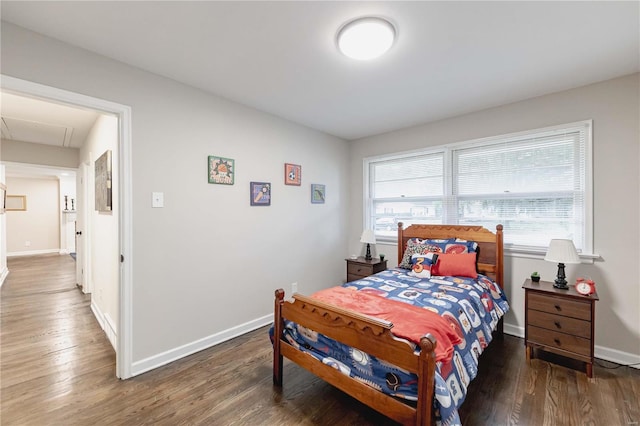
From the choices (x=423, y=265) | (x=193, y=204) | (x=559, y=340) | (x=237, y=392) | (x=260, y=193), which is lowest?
(x=237, y=392)

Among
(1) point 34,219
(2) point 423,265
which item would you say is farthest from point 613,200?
(1) point 34,219

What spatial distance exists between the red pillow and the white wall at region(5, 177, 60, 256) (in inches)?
415

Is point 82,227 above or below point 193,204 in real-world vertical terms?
below

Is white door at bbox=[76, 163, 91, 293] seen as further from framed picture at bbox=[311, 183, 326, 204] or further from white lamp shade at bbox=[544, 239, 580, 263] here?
white lamp shade at bbox=[544, 239, 580, 263]

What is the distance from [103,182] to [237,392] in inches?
98.4

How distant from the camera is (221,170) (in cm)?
272

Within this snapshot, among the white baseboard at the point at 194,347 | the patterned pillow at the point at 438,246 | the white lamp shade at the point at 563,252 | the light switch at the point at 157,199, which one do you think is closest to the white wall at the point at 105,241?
the light switch at the point at 157,199

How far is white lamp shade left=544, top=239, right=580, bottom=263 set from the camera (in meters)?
2.25

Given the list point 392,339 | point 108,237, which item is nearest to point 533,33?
point 392,339

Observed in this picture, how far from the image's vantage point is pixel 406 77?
7.57 ft

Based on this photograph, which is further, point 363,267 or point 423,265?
point 363,267

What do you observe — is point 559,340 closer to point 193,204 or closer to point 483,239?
point 483,239

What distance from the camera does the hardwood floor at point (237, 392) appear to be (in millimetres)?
1705

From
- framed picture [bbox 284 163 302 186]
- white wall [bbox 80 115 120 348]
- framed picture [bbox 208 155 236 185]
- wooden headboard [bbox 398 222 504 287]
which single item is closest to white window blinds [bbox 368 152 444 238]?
wooden headboard [bbox 398 222 504 287]
